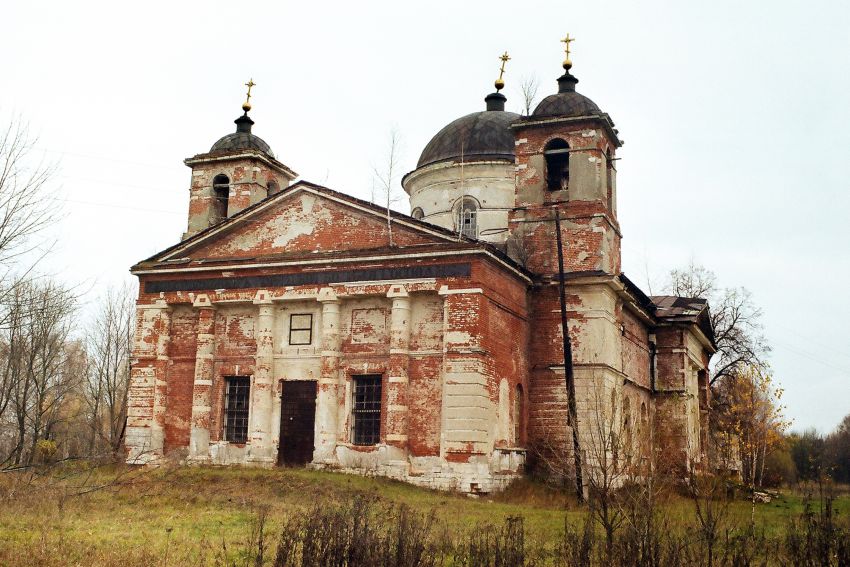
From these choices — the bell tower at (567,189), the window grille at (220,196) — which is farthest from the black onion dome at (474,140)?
the window grille at (220,196)

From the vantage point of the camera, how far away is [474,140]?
27141 mm

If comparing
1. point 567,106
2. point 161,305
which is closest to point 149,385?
point 161,305

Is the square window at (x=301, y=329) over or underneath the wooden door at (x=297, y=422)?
over

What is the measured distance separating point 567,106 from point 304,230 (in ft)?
26.0

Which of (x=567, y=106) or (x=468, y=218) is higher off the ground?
(x=567, y=106)

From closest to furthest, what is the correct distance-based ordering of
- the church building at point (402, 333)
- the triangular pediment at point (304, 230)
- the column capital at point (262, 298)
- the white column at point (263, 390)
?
the church building at point (402, 333) → the triangular pediment at point (304, 230) → the white column at point (263, 390) → the column capital at point (262, 298)

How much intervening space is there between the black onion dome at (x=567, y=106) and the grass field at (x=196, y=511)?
32.2ft

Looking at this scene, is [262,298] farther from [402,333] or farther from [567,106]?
[567,106]

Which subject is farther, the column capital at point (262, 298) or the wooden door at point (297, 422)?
the column capital at point (262, 298)

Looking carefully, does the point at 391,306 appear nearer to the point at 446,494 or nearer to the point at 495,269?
the point at 495,269

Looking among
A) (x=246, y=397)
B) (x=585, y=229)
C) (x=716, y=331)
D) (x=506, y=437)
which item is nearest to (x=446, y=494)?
(x=506, y=437)

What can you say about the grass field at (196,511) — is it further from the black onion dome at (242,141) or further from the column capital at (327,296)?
the black onion dome at (242,141)

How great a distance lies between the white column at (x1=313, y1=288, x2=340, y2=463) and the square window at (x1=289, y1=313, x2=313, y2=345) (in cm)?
69

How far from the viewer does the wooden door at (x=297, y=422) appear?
2095 cm
